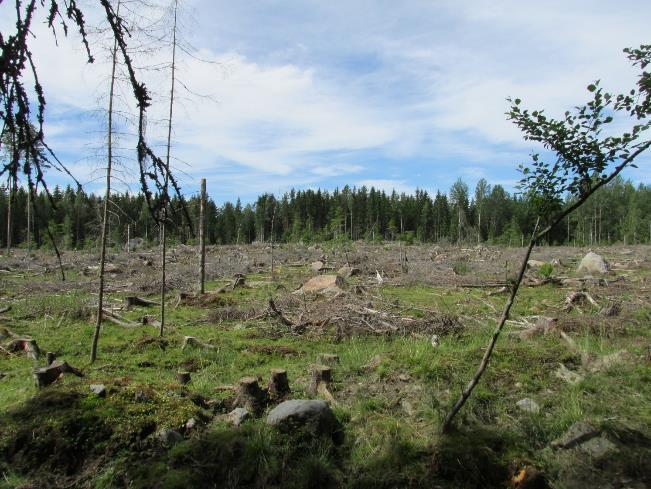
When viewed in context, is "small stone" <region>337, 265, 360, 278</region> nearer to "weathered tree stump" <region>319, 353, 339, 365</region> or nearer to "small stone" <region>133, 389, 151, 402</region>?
"weathered tree stump" <region>319, 353, 339, 365</region>

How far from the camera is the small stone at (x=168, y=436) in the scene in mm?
4152

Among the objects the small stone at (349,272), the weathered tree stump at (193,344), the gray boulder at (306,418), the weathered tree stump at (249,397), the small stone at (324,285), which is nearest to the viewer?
the gray boulder at (306,418)

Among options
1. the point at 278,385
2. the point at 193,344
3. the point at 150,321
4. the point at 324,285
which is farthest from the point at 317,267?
the point at 278,385

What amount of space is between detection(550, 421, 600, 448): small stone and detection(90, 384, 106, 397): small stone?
176 inches

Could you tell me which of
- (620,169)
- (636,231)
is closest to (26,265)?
(620,169)

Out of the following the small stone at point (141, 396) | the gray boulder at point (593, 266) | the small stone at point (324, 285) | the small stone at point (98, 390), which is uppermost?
the gray boulder at point (593, 266)

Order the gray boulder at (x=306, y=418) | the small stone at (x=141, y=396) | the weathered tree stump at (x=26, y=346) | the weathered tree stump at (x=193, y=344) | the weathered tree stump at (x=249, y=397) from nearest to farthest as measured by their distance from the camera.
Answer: the gray boulder at (x=306, y=418), the small stone at (x=141, y=396), the weathered tree stump at (x=249, y=397), the weathered tree stump at (x=26, y=346), the weathered tree stump at (x=193, y=344)

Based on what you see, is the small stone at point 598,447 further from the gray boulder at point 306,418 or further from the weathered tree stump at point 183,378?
the weathered tree stump at point 183,378

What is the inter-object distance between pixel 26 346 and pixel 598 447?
904 cm

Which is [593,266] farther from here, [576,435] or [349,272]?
[576,435]

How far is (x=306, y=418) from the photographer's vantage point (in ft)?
14.5

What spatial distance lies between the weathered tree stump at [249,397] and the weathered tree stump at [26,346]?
4943mm

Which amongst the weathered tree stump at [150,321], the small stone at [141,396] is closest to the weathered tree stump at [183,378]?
the small stone at [141,396]

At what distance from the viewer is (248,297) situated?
1512cm
